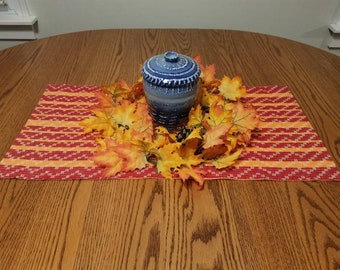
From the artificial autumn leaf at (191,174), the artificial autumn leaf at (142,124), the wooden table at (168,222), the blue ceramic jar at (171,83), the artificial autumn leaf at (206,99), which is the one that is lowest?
the wooden table at (168,222)

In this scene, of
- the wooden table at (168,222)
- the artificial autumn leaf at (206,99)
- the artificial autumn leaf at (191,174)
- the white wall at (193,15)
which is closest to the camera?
the wooden table at (168,222)

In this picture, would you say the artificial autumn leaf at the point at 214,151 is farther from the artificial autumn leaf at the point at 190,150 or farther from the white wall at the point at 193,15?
the white wall at the point at 193,15

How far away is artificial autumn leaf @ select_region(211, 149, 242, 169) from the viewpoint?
0.61 m

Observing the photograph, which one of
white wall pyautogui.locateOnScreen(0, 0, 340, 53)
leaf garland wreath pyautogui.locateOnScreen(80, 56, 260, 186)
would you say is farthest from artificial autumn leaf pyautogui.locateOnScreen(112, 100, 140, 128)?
white wall pyautogui.locateOnScreen(0, 0, 340, 53)

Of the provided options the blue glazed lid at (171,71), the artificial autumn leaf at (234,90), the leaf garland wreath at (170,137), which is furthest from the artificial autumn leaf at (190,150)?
the artificial autumn leaf at (234,90)

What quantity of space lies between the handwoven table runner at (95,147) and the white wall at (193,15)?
34.5 inches

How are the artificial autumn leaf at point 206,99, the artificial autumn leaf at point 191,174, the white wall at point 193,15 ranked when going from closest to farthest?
the artificial autumn leaf at point 191,174
the artificial autumn leaf at point 206,99
the white wall at point 193,15

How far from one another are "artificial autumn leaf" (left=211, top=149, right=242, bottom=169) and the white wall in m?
1.11

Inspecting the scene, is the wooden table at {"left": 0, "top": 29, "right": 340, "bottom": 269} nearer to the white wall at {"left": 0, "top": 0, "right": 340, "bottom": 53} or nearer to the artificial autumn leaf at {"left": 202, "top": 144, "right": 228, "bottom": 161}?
the artificial autumn leaf at {"left": 202, "top": 144, "right": 228, "bottom": 161}

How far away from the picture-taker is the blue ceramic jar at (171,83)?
A: 585 mm

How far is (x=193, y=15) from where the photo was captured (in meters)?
1.54

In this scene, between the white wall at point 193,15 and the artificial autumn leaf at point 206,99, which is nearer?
the artificial autumn leaf at point 206,99

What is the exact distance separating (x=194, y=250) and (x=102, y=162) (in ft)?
0.81

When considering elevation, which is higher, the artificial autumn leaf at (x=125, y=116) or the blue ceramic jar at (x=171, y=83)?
the blue ceramic jar at (x=171, y=83)
